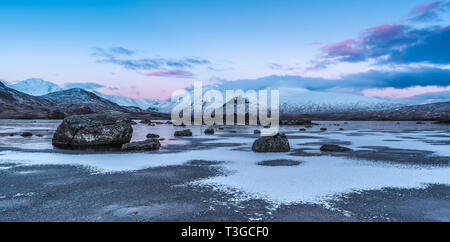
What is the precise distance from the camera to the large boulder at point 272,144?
58.6 ft

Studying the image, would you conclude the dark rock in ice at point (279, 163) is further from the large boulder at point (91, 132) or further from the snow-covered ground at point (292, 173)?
the large boulder at point (91, 132)

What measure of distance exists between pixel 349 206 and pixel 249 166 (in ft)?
19.6

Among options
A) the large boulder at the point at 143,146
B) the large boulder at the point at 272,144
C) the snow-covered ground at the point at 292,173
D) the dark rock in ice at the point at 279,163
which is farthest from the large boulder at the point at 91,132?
the dark rock in ice at the point at 279,163

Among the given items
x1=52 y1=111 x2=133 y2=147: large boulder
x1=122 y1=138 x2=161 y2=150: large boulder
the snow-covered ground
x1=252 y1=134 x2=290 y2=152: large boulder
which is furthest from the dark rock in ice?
x1=52 y1=111 x2=133 y2=147: large boulder

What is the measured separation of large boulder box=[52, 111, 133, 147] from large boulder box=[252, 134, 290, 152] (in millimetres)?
11517

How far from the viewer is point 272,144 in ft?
59.1

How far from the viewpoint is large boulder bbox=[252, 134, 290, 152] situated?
58.6 feet

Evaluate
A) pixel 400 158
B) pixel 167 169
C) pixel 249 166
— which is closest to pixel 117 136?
pixel 167 169

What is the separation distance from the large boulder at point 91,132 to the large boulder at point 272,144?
37.8ft

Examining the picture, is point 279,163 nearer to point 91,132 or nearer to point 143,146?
point 143,146

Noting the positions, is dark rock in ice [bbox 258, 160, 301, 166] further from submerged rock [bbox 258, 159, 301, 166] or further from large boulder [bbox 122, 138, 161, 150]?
large boulder [bbox 122, 138, 161, 150]

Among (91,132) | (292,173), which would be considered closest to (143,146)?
(91,132)

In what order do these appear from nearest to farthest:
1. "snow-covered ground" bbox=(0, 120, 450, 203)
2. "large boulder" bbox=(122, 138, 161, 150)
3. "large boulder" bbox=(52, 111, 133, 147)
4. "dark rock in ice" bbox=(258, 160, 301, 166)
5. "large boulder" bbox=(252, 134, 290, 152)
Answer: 1. "snow-covered ground" bbox=(0, 120, 450, 203)
2. "dark rock in ice" bbox=(258, 160, 301, 166)
3. "large boulder" bbox=(252, 134, 290, 152)
4. "large boulder" bbox=(122, 138, 161, 150)
5. "large boulder" bbox=(52, 111, 133, 147)

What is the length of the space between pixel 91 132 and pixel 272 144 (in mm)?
13772
